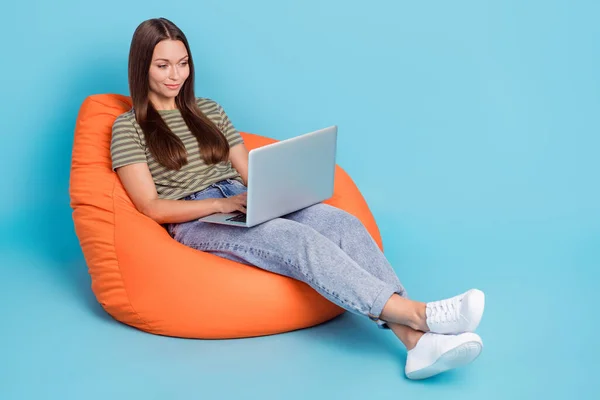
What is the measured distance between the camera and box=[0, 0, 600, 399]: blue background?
293cm

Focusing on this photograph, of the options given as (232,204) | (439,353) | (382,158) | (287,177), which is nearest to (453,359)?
(439,353)

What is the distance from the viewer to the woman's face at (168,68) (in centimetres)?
327

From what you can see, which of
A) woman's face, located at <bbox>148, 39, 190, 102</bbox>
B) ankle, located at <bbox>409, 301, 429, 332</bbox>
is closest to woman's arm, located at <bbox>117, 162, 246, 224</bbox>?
woman's face, located at <bbox>148, 39, 190, 102</bbox>

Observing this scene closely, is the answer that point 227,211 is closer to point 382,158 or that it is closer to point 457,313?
point 457,313

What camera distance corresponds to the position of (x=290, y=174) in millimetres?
2998

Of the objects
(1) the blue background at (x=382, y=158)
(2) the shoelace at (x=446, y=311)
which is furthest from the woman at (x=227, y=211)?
(1) the blue background at (x=382, y=158)

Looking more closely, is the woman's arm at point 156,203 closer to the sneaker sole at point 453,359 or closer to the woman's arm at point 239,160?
the woman's arm at point 239,160

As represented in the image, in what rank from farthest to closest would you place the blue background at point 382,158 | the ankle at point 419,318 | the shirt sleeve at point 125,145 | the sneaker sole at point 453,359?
the shirt sleeve at point 125,145 < the blue background at point 382,158 < the ankle at point 419,318 < the sneaker sole at point 453,359

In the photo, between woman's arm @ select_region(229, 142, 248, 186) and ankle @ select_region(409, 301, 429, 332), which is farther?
woman's arm @ select_region(229, 142, 248, 186)

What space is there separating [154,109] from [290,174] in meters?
0.68

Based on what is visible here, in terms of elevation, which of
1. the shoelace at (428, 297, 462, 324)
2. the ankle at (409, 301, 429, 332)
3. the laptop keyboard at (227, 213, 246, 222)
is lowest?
the ankle at (409, 301, 429, 332)

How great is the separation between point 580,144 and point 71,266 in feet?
8.19

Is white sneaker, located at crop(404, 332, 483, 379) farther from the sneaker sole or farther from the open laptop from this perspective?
the open laptop

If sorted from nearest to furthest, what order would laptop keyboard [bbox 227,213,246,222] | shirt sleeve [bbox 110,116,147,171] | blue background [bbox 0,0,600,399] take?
1. blue background [bbox 0,0,600,399]
2. laptop keyboard [bbox 227,213,246,222]
3. shirt sleeve [bbox 110,116,147,171]
